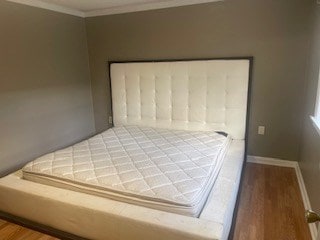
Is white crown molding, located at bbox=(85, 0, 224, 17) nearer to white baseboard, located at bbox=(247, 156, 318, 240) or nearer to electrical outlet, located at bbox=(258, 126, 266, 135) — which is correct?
electrical outlet, located at bbox=(258, 126, 266, 135)

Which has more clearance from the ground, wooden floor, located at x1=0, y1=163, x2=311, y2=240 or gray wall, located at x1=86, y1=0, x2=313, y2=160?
gray wall, located at x1=86, y1=0, x2=313, y2=160

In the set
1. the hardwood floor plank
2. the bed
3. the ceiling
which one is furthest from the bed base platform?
the ceiling

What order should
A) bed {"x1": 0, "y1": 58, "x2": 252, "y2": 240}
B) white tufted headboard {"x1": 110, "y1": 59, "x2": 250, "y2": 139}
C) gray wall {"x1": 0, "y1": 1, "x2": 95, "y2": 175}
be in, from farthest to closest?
white tufted headboard {"x1": 110, "y1": 59, "x2": 250, "y2": 139} < gray wall {"x1": 0, "y1": 1, "x2": 95, "y2": 175} < bed {"x1": 0, "y1": 58, "x2": 252, "y2": 240}

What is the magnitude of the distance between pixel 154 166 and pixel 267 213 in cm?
110

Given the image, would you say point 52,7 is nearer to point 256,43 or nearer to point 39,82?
point 39,82

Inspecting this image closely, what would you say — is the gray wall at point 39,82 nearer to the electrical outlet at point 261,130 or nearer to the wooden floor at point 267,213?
the wooden floor at point 267,213

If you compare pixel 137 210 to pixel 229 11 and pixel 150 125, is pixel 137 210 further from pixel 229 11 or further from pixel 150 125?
pixel 229 11

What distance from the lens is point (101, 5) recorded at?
3.08 m

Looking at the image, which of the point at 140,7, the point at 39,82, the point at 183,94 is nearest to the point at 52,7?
the point at 39,82

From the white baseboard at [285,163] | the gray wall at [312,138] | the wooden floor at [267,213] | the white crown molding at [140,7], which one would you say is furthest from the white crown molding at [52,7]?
the white baseboard at [285,163]

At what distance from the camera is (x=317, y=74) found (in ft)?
6.98

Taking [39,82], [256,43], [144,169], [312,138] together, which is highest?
[256,43]

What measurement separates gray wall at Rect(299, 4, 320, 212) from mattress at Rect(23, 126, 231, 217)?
30.2 inches

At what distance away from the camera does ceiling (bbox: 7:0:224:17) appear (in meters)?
2.85
